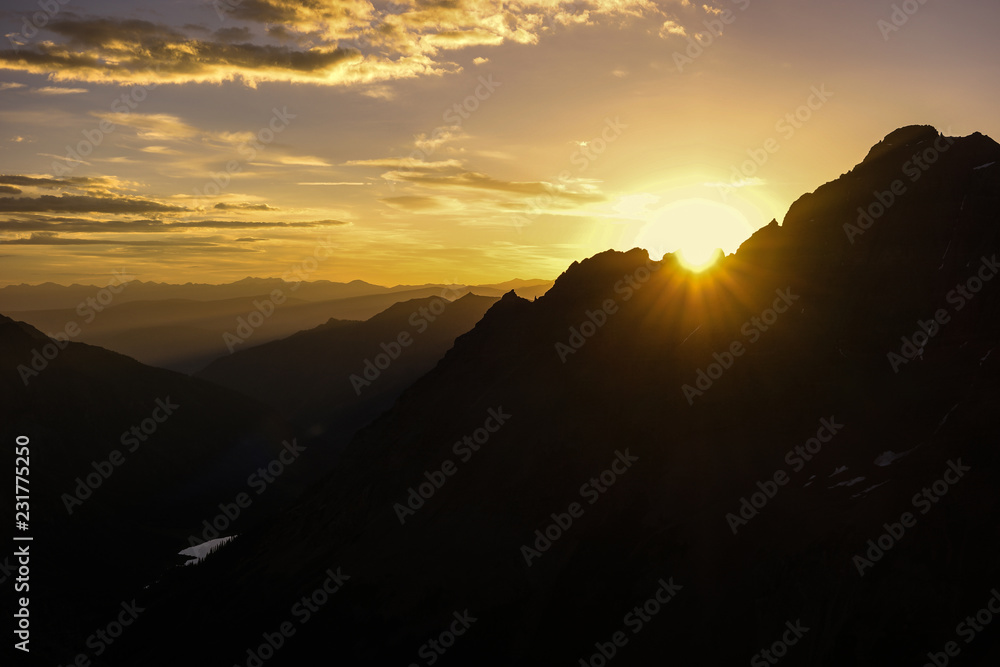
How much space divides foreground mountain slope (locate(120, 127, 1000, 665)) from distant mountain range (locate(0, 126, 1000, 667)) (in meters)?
0.23

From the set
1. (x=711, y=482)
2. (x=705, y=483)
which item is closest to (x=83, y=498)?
(x=705, y=483)

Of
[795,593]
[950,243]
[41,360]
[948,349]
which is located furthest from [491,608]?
[41,360]

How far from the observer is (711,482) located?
6988 centimetres

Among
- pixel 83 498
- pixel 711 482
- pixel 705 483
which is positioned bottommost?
pixel 83 498

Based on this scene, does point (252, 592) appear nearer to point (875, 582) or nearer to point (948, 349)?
point (875, 582)

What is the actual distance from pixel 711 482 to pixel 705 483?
0.60m

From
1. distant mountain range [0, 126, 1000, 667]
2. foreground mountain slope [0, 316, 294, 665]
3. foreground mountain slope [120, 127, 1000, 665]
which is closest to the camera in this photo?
distant mountain range [0, 126, 1000, 667]

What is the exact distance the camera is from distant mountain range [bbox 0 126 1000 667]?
190 feet

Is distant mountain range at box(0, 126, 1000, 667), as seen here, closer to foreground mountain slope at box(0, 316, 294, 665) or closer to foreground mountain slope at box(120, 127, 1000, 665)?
foreground mountain slope at box(120, 127, 1000, 665)

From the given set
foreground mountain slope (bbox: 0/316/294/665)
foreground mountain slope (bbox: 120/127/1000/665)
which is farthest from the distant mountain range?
foreground mountain slope (bbox: 0/316/294/665)

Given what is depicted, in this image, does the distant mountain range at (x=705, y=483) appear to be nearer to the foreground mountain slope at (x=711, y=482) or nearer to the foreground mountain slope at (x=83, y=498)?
the foreground mountain slope at (x=711, y=482)

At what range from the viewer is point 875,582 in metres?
56.0

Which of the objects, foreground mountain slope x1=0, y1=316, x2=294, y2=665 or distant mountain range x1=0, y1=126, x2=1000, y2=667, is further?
foreground mountain slope x1=0, y1=316, x2=294, y2=665

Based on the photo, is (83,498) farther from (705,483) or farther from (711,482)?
(711,482)
